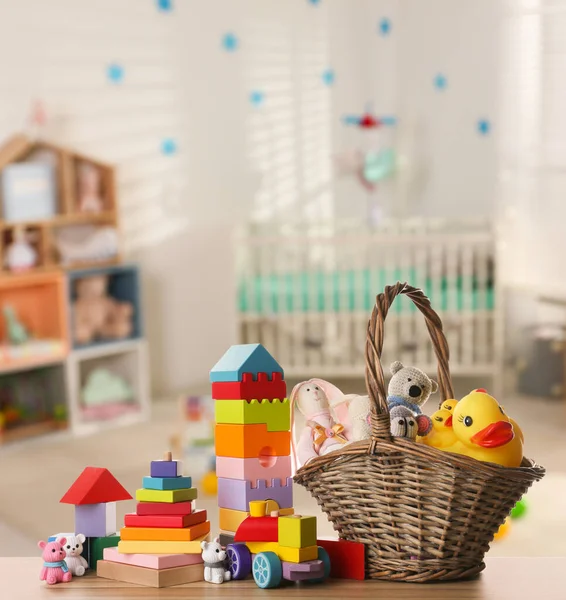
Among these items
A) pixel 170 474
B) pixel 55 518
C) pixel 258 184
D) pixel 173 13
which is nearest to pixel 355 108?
pixel 258 184

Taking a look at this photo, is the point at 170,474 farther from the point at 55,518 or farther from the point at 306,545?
the point at 55,518

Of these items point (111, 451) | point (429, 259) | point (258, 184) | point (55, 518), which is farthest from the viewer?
point (258, 184)

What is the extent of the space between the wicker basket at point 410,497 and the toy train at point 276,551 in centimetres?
5

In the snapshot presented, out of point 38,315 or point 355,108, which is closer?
point 38,315

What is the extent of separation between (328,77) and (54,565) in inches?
159

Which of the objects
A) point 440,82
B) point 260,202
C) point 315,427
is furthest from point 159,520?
point 440,82

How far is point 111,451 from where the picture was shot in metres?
3.48

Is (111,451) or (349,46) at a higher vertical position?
(349,46)

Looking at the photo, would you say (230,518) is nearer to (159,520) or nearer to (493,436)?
(159,520)

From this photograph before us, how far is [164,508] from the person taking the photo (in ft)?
3.42

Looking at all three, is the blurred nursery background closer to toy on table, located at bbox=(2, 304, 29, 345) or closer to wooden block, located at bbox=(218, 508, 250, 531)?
toy on table, located at bbox=(2, 304, 29, 345)

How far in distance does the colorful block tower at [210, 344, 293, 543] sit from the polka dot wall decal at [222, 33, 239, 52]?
3.66 metres

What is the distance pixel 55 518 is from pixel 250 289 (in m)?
1.75

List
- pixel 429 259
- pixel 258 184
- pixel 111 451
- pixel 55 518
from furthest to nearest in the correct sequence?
pixel 258 184
pixel 429 259
pixel 111 451
pixel 55 518
